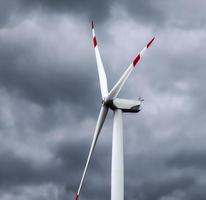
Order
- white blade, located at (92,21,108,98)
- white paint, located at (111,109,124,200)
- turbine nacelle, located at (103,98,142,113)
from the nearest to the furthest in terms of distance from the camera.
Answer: white paint, located at (111,109,124,200)
turbine nacelle, located at (103,98,142,113)
white blade, located at (92,21,108,98)

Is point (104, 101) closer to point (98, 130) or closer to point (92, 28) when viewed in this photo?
point (98, 130)

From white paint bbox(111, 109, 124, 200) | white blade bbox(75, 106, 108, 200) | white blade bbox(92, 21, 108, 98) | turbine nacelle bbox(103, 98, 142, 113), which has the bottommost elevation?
white paint bbox(111, 109, 124, 200)

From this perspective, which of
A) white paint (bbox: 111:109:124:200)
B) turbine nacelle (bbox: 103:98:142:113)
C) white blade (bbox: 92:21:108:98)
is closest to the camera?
white paint (bbox: 111:109:124:200)

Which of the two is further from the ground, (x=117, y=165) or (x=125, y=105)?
(x=125, y=105)

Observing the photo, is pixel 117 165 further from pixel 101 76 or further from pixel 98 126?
pixel 101 76

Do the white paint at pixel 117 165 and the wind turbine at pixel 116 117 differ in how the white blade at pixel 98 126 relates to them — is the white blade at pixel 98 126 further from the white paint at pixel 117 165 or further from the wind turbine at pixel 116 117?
the white paint at pixel 117 165

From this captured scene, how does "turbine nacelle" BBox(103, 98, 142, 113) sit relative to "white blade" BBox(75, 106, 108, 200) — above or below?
above

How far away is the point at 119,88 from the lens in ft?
163

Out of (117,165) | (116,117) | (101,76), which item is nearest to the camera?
(117,165)

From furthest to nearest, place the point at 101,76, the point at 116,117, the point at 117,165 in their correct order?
the point at 101,76 < the point at 116,117 < the point at 117,165

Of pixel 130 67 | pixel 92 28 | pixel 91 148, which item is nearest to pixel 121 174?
pixel 91 148

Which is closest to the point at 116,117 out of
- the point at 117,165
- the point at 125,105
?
the point at 125,105

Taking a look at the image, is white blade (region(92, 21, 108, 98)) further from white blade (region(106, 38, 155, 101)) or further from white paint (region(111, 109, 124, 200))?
white paint (region(111, 109, 124, 200))

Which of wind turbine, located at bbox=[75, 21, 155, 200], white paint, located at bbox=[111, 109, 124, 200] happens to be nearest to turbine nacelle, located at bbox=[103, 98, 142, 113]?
wind turbine, located at bbox=[75, 21, 155, 200]
